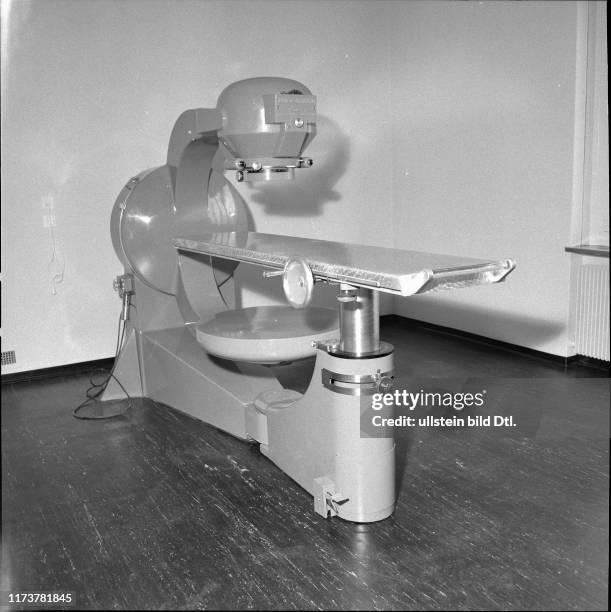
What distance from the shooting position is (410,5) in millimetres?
4539

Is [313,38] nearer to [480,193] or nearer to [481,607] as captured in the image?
[480,193]

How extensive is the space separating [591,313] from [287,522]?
218cm

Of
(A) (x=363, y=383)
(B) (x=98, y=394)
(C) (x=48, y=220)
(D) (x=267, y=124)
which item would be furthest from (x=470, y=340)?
(C) (x=48, y=220)

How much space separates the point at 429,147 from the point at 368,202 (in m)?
0.59

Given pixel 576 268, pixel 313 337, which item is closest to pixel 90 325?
pixel 313 337

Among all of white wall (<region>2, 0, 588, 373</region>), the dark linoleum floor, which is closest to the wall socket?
white wall (<region>2, 0, 588, 373</region>)

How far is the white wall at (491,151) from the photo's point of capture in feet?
11.8

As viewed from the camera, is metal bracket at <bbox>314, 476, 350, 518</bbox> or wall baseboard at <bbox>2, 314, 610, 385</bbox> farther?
wall baseboard at <bbox>2, 314, 610, 385</bbox>

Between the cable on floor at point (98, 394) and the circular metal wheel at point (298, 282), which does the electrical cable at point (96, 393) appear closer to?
the cable on floor at point (98, 394)

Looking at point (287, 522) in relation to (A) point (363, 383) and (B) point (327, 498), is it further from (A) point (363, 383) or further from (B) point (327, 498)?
(A) point (363, 383)

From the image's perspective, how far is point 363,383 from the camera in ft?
6.61

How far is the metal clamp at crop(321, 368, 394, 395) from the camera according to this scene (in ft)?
6.60

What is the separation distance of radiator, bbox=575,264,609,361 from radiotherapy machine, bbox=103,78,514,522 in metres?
1.50

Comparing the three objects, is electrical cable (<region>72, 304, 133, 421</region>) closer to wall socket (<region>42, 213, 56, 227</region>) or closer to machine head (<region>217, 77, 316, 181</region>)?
wall socket (<region>42, 213, 56, 227</region>)
